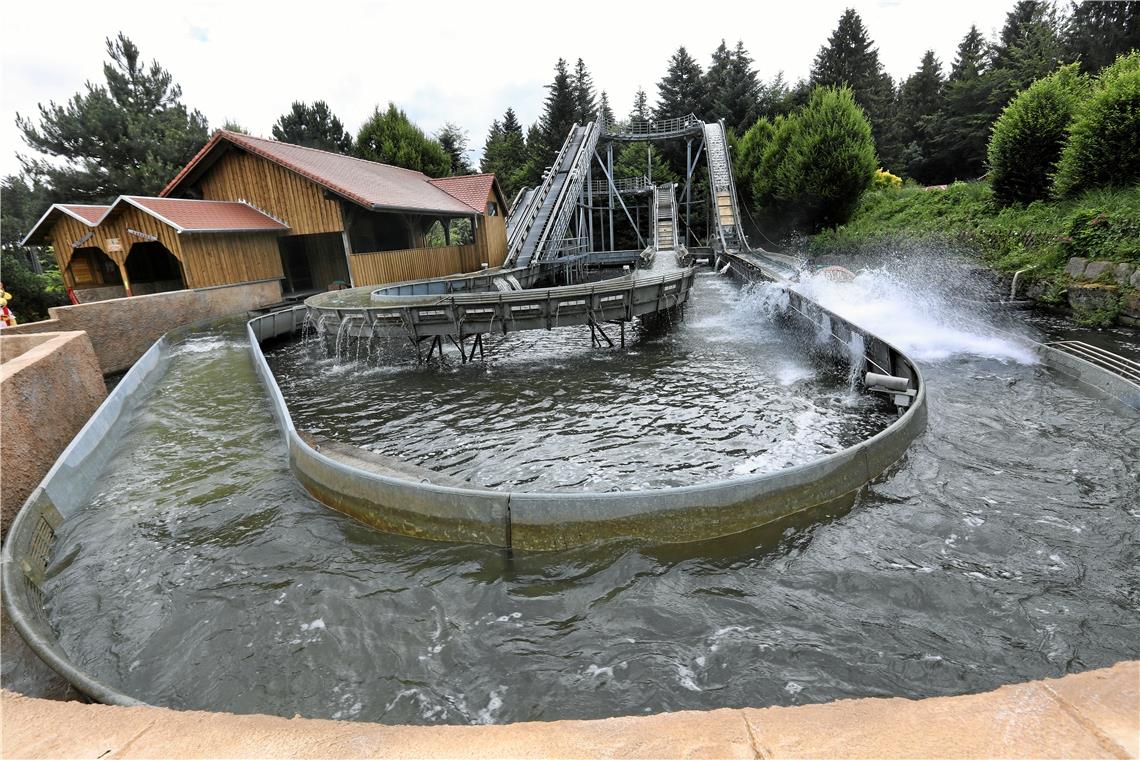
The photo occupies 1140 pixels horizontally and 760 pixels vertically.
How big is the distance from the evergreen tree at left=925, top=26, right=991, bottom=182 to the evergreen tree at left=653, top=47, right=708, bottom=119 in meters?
17.5

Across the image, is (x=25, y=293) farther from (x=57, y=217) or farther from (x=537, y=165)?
(x=537, y=165)

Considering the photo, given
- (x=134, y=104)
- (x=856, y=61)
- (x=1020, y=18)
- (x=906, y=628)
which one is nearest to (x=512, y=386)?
(x=906, y=628)

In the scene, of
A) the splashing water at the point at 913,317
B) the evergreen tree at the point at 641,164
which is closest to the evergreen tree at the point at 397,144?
the evergreen tree at the point at 641,164

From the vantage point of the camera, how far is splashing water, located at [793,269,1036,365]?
→ 10055 mm

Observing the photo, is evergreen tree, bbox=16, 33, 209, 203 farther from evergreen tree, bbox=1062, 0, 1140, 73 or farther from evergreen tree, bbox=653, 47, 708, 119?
evergreen tree, bbox=1062, 0, 1140, 73

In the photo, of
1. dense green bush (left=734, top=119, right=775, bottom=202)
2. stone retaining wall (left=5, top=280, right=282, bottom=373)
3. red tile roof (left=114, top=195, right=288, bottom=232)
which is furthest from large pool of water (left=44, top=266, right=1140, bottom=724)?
dense green bush (left=734, top=119, right=775, bottom=202)

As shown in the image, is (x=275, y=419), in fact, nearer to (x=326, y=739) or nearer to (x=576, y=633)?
(x=576, y=633)

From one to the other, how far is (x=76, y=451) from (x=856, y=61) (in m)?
56.9

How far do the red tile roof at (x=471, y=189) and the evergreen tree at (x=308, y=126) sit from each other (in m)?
20.1

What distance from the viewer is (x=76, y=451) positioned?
6.17m

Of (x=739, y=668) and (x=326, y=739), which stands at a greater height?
(x=326, y=739)

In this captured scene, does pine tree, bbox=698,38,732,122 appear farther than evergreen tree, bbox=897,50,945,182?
Yes

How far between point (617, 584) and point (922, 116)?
46.2 m

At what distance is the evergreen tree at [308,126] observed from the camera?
40.6 m
